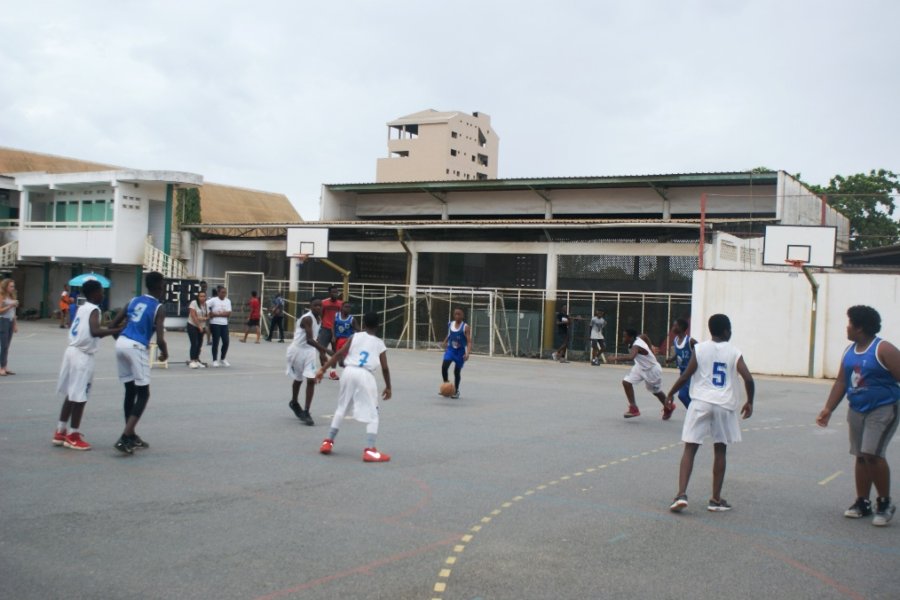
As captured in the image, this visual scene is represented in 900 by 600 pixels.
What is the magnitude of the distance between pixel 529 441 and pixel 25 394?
7954 mm

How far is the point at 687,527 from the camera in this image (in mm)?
7172

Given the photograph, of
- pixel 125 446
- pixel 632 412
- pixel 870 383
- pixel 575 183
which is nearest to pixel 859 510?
pixel 870 383

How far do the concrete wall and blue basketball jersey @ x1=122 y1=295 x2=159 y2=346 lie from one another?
19.4 m

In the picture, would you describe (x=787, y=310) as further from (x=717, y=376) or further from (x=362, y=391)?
(x=362, y=391)

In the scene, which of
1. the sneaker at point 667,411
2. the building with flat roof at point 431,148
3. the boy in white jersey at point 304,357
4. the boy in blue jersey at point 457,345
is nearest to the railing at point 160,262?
the building with flat roof at point 431,148

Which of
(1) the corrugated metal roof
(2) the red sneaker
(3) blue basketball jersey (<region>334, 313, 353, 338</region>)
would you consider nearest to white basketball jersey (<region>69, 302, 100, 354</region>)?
(2) the red sneaker

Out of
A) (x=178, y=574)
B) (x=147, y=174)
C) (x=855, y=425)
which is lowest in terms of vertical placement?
(x=178, y=574)

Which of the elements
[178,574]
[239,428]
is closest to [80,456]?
[239,428]

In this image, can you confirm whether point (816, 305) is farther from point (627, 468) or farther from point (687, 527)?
point (687, 527)

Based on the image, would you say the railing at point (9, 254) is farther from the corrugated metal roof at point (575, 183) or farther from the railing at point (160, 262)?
the corrugated metal roof at point (575, 183)

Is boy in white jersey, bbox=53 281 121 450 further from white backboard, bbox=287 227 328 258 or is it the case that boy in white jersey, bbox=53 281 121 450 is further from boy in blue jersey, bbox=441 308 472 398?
white backboard, bbox=287 227 328 258

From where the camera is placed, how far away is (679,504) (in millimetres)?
7590

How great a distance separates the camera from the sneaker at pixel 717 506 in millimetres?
7785

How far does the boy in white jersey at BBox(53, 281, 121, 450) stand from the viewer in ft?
30.7
